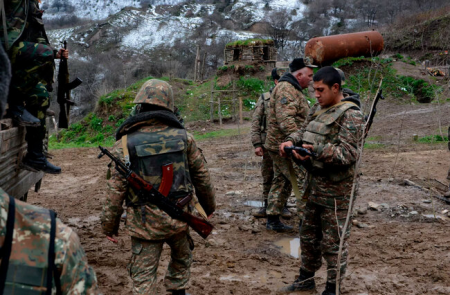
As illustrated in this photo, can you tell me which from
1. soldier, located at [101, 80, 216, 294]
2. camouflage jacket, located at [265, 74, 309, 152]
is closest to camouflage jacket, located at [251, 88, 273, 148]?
camouflage jacket, located at [265, 74, 309, 152]

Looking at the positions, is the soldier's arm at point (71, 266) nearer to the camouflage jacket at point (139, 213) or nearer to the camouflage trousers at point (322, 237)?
the camouflage jacket at point (139, 213)

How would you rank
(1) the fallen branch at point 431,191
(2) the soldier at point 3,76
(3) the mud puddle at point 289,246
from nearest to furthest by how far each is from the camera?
(2) the soldier at point 3,76 < (3) the mud puddle at point 289,246 < (1) the fallen branch at point 431,191

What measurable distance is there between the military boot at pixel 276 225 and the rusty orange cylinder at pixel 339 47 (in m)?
15.6

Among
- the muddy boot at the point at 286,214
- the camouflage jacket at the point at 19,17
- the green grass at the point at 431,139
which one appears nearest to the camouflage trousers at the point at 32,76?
the camouflage jacket at the point at 19,17

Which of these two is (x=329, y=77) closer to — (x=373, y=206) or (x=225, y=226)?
(x=225, y=226)

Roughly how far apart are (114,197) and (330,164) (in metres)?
1.75

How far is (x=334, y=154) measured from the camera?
127 inches

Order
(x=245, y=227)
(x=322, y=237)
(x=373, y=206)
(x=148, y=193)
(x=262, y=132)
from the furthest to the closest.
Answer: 1. (x=373, y=206)
2. (x=262, y=132)
3. (x=245, y=227)
4. (x=322, y=237)
5. (x=148, y=193)

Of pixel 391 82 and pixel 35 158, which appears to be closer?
pixel 35 158

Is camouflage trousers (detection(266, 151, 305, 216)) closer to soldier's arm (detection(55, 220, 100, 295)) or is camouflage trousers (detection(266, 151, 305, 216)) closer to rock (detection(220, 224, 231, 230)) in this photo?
rock (detection(220, 224, 231, 230))

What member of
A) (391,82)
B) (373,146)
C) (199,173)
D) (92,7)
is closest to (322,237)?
(199,173)

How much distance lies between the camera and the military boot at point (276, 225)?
5434mm

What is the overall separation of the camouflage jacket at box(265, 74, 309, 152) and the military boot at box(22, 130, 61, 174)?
266 cm

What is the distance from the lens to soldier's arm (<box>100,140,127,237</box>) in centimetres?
294
